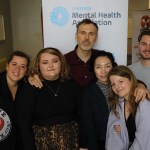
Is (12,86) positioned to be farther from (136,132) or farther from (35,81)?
(136,132)

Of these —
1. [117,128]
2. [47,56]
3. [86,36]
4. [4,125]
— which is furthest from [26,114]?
[86,36]

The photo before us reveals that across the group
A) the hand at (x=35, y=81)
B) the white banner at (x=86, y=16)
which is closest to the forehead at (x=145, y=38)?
the white banner at (x=86, y=16)

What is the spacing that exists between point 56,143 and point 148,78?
1.03 m

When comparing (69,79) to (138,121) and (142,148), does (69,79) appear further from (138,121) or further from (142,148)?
(142,148)

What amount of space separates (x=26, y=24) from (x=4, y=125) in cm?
403

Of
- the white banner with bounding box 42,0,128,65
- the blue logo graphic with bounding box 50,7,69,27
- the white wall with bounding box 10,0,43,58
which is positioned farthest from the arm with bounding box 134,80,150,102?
the white wall with bounding box 10,0,43,58

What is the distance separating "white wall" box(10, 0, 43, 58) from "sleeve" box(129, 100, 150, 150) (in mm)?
4310

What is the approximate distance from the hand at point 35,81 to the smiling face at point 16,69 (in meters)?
0.13

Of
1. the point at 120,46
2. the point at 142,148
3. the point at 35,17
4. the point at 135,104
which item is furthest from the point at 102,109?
the point at 35,17

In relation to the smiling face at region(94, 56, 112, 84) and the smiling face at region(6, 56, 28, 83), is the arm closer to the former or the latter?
the smiling face at region(94, 56, 112, 84)

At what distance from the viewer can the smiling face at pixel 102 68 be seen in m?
1.97

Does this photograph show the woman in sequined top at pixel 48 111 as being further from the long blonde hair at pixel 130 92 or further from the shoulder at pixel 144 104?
the shoulder at pixel 144 104

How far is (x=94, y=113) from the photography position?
77.6 inches

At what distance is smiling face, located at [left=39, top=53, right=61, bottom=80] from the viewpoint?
184cm
